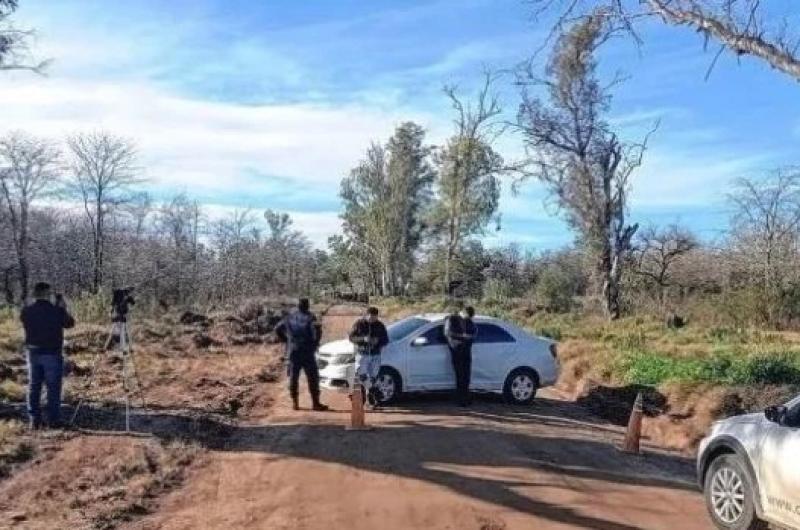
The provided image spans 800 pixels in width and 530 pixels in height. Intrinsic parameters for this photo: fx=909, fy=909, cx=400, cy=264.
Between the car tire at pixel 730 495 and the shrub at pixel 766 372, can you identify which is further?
the shrub at pixel 766 372

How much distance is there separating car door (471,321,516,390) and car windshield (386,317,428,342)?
1.08 meters

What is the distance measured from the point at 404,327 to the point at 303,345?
2476 millimetres

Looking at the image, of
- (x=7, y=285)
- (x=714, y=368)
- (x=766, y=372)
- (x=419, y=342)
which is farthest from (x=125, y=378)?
(x=7, y=285)

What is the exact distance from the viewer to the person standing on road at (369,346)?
15.1 m

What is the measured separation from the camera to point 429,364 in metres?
16.2

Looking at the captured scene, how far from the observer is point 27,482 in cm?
979

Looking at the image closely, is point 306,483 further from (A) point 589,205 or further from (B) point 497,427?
(A) point 589,205

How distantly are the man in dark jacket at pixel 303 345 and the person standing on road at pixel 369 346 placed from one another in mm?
697

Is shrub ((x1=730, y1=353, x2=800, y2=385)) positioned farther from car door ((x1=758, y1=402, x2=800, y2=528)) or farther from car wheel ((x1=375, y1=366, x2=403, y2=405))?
car door ((x1=758, y1=402, x2=800, y2=528))

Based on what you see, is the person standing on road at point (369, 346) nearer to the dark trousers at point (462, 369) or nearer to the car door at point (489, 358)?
the dark trousers at point (462, 369)

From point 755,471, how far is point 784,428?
53 cm

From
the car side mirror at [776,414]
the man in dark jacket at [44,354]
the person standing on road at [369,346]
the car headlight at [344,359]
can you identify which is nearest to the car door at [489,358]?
the person standing on road at [369,346]

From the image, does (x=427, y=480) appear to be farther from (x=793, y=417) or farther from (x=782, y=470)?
(x=793, y=417)

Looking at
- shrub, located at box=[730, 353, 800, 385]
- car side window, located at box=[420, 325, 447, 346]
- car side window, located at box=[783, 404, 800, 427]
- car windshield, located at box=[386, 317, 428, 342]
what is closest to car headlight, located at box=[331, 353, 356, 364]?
car windshield, located at box=[386, 317, 428, 342]
